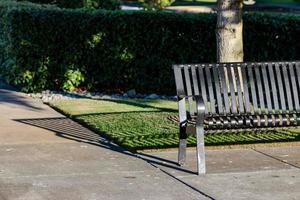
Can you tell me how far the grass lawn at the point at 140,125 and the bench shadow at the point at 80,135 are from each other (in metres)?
0.12

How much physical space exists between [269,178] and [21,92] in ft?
21.8

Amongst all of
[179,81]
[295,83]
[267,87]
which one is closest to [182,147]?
[179,81]

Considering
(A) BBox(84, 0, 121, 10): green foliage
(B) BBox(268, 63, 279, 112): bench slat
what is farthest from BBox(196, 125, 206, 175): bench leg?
(A) BBox(84, 0, 121, 10): green foliage

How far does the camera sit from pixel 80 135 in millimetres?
8594

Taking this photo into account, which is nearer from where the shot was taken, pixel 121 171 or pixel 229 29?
pixel 121 171

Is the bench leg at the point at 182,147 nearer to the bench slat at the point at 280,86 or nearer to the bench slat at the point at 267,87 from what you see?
the bench slat at the point at 267,87

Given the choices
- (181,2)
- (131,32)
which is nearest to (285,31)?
(131,32)

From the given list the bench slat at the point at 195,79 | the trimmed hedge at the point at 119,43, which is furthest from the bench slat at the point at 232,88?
the trimmed hedge at the point at 119,43

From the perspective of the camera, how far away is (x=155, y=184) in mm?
6414

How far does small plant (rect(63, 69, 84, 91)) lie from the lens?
40.5ft

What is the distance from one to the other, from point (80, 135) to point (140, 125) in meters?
0.99

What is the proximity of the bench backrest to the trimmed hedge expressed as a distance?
4.14 meters

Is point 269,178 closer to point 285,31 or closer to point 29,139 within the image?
point 29,139

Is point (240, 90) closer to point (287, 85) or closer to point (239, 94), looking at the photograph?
point (239, 94)
